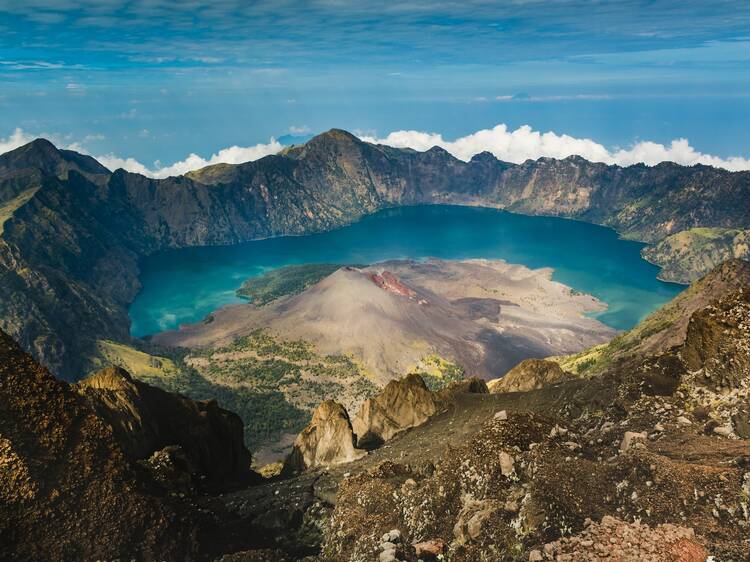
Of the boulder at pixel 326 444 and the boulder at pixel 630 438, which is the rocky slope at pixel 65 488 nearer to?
the boulder at pixel 630 438

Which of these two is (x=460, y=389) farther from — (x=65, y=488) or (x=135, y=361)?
(x=135, y=361)

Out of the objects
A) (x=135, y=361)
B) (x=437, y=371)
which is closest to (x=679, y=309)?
(x=437, y=371)

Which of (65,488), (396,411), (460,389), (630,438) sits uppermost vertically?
(65,488)

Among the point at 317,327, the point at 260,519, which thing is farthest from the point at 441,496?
the point at 317,327

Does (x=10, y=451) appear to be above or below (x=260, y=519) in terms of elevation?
above

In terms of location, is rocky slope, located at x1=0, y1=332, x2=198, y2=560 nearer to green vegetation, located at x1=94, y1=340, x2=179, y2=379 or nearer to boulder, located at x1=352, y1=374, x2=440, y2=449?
boulder, located at x1=352, y1=374, x2=440, y2=449

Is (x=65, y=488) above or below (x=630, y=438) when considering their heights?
above

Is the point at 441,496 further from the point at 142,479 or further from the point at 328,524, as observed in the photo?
the point at 142,479
